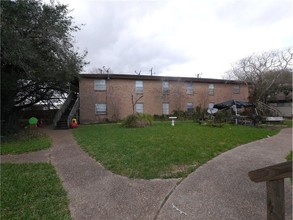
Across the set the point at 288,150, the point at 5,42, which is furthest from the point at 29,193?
the point at 288,150

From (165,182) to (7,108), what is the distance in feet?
44.6

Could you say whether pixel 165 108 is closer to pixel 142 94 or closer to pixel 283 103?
pixel 142 94

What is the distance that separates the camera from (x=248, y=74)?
23.1m

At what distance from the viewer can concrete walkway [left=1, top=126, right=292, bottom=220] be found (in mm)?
2959

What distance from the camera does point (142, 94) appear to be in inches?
865

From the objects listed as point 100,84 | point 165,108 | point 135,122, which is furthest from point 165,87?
point 135,122

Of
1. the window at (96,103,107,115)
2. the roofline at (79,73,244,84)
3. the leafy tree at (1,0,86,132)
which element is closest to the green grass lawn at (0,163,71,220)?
the leafy tree at (1,0,86,132)

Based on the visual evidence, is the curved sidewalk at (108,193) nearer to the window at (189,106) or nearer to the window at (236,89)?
the window at (189,106)

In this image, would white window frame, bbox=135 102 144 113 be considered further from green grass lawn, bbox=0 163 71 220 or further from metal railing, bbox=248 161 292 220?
metal railing, bbox=248 161 292 220

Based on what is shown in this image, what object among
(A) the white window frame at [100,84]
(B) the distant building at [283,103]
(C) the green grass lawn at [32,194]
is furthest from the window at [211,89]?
(C) the green grass lawn at [32,194]

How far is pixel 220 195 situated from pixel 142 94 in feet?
62.1

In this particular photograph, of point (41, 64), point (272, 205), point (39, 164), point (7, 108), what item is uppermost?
point (41, 64)

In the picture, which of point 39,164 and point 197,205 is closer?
point 197,205

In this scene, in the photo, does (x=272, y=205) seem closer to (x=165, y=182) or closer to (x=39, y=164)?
(x=165, y=182)
